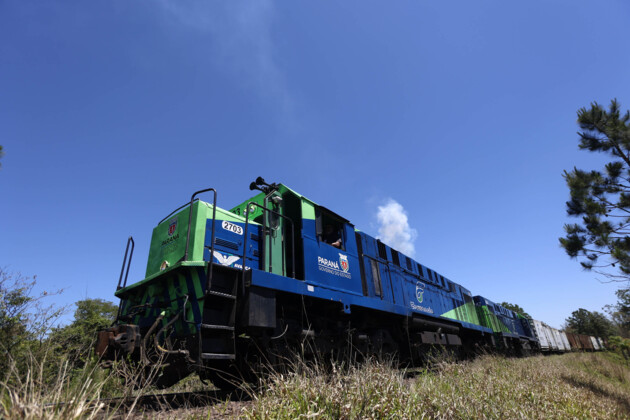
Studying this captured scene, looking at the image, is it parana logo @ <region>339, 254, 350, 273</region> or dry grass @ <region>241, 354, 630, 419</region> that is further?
parana logo @ <region>339, 254, 350, 273</region>

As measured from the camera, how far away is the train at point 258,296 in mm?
4312

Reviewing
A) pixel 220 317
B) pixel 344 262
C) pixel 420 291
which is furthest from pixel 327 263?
pixel 420 291

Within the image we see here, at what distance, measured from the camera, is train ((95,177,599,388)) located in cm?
431

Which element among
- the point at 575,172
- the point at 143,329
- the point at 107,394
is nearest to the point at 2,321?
the point at 107,394

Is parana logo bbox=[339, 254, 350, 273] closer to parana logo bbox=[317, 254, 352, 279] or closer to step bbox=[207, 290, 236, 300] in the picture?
parana logo bbox=[317, 254, 352, 279]

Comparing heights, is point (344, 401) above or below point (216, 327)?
below

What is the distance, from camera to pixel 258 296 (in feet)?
14.9

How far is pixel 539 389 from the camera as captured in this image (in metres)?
5.41

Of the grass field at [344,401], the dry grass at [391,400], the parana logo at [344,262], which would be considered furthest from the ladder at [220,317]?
the parana logo at [344,262]

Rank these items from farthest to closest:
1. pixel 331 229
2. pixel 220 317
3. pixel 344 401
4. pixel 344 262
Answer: pixel 331 229 < pixel 344 262 < pixel 220 317 < pixel 344 401

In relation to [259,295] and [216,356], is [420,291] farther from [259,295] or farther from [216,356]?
[216,356]

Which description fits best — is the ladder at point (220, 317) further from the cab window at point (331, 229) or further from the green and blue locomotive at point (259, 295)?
the cab window at point (331, 229)

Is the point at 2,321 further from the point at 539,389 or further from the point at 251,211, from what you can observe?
the point at 539,389

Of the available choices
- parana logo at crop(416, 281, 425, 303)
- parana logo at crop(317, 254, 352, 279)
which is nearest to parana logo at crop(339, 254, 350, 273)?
parana logo at crop(317, 254, 352, 279)
